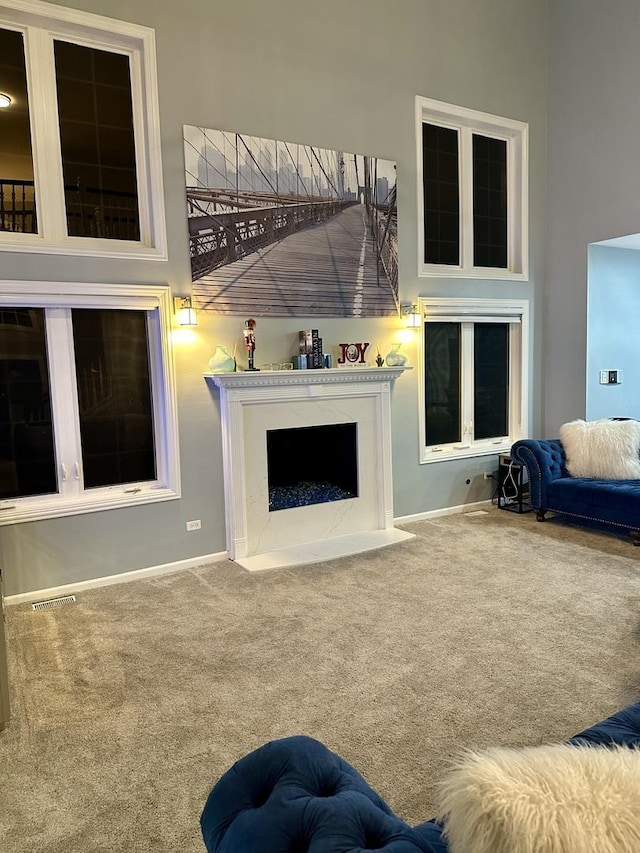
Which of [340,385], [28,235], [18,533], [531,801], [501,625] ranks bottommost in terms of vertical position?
[501,625]

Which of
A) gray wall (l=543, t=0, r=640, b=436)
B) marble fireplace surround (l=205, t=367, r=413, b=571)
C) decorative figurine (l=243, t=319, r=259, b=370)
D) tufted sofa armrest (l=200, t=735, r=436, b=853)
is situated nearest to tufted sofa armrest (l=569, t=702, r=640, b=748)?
tufted sofa armrest (l=200, t=735, r=436, b=853)

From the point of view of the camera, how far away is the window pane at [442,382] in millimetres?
6059

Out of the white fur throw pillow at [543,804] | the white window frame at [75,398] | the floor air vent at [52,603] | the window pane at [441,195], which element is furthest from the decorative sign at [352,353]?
the white fur throw pillow at [543,804]

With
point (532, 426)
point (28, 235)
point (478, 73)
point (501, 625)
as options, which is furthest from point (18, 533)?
point (478, 73)

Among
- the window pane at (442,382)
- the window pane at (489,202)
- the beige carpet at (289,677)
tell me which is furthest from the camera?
the window pane at (489,202)

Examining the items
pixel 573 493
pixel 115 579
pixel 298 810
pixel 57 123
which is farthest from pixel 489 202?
pixel 298 810

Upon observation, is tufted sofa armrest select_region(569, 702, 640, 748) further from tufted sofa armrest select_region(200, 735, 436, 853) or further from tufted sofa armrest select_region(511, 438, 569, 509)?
tufted sofa armrest select_region(511, 438, 569, 509)

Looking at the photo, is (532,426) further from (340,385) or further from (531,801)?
(531,801)

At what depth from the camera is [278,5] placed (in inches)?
189

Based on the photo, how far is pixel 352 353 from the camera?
5.40m

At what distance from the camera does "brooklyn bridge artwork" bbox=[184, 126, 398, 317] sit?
4645 mm

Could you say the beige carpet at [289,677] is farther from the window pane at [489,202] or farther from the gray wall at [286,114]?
the window pane at [489,202]

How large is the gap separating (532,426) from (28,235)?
5.34 m

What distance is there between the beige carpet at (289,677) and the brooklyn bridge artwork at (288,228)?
228 cm
